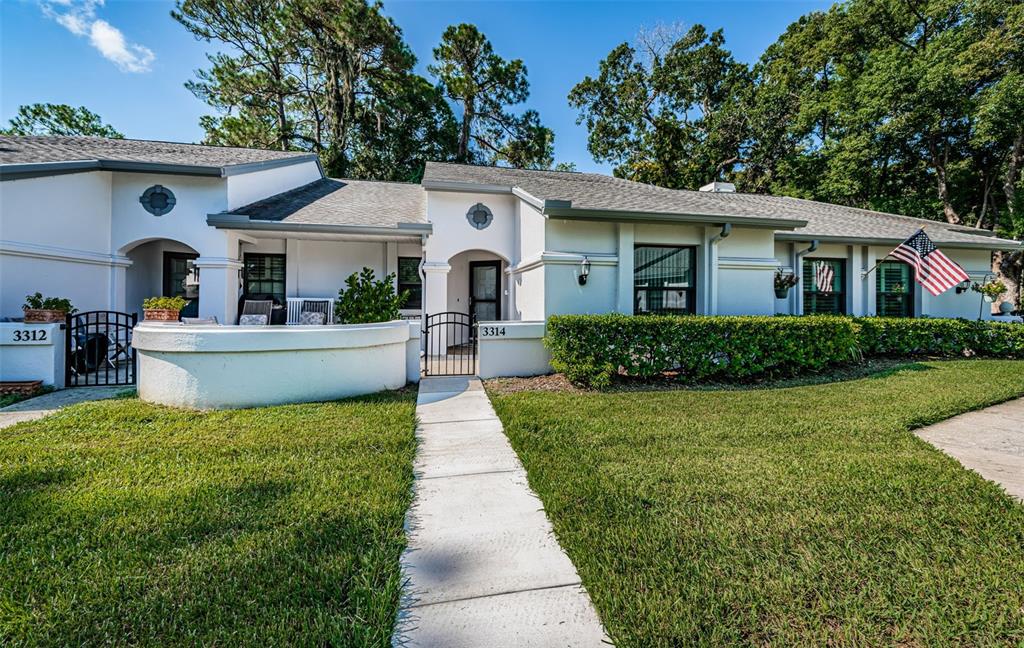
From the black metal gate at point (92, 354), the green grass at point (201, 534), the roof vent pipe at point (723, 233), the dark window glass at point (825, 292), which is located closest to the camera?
the green grass at point (201, 534)

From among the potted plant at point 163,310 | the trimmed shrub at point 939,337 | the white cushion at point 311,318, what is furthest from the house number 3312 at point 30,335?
the trimmed shrub at point 939,337

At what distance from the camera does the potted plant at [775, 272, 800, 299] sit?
9.62 m

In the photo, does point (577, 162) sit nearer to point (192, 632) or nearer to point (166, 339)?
point (166, 339)

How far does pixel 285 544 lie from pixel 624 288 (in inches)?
279

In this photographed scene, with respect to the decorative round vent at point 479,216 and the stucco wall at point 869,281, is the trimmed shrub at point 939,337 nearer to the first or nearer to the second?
the stucco wall at point 869,281

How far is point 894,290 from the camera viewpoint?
1104 centimetres

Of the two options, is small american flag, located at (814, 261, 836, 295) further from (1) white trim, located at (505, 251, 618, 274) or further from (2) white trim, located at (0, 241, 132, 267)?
(2) white trim, located at (0, 241, 132, 267)

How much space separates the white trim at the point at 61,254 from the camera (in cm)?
726

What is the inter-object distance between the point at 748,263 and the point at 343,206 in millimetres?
9775

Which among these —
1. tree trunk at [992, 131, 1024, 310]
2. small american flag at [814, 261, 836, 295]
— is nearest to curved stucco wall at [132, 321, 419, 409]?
small american flag at [814, 261, 836, 295]

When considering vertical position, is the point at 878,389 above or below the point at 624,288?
below

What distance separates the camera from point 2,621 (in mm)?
1877

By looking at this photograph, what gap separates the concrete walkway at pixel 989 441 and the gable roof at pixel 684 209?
4.50 meters

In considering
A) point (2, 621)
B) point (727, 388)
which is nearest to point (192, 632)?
point (2, 621)
